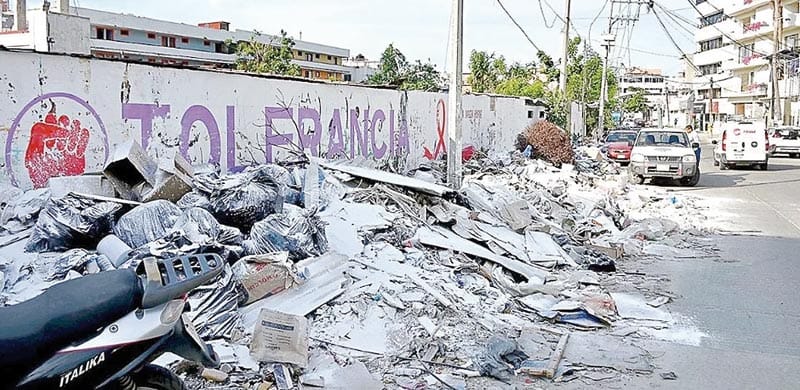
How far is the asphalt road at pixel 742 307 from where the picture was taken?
19.2 feet

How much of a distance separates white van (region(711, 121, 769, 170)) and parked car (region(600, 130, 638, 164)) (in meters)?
3.48

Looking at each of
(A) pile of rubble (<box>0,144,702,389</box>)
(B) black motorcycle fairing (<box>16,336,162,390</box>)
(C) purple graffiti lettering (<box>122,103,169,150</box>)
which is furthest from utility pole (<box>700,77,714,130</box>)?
(B) black motorcycle fairing (<box>16,336,162,390</box>)

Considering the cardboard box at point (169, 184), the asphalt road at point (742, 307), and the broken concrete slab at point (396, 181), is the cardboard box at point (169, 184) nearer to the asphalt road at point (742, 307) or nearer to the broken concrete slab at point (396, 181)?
the broken concrete slab at point (396, 181)

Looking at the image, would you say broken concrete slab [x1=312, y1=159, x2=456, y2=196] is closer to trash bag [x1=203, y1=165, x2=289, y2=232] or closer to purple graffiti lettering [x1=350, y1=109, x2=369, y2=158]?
trash bag [x1=203, y1=165, x2=289, y2=232]

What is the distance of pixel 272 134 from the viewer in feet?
41.1

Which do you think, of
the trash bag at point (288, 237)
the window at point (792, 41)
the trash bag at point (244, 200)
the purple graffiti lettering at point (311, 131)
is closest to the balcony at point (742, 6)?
the window at point (792, 41)

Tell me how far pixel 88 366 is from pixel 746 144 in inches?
1107

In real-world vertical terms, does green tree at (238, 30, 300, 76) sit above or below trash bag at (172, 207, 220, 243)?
above

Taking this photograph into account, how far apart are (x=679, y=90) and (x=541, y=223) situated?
10666cm

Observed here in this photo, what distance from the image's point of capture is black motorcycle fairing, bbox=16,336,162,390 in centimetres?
296

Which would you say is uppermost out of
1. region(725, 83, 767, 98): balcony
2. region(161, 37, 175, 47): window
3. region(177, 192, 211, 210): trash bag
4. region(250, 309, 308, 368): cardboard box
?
region(161, 37, 175, 47): window

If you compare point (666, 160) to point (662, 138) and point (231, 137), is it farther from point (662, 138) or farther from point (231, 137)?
point (231, 137)

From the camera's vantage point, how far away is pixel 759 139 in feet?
90.0

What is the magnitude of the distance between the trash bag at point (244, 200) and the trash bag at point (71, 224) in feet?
3.39
